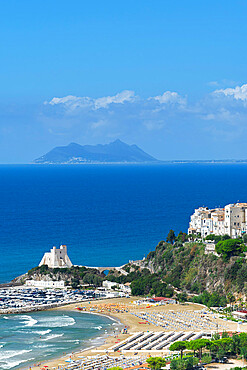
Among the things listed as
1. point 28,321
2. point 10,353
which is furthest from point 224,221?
point 10,353

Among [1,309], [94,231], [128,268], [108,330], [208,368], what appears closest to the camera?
[208,368]

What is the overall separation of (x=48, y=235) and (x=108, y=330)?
68458mm

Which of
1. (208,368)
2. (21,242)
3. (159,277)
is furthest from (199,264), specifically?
(21,242)

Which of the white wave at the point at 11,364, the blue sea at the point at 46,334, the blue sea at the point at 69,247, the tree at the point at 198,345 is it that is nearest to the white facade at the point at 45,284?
the blue sea at the point at 69,247

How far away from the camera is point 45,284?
111 m

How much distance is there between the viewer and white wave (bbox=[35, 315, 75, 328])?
87.2m

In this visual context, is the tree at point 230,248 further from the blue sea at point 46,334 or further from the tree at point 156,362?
the tree at point 156,362

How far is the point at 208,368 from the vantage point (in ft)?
225

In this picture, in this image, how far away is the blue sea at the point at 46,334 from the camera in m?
74.1

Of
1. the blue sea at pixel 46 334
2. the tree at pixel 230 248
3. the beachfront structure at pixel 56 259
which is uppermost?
the tree at pixel 230 248

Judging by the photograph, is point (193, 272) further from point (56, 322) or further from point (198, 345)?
point (198, 345)

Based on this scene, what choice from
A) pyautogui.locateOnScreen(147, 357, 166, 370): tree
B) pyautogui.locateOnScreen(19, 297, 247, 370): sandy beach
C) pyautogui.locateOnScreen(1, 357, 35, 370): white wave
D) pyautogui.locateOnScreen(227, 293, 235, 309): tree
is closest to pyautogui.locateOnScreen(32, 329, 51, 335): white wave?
pyautogui.locateOnScreen(19, 297, 247, 370): sandy beach

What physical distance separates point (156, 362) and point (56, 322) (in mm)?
23352

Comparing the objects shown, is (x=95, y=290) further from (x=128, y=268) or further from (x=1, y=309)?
(x=1, y=309)
